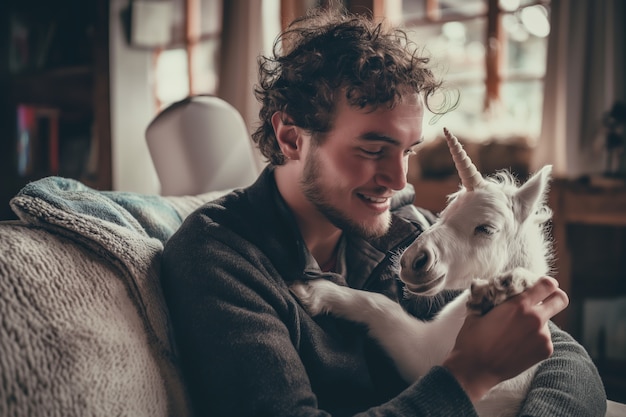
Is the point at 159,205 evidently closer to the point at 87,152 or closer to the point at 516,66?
the point at 516,66

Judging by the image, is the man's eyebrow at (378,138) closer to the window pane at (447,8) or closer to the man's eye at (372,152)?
the man's eye at (372,152)

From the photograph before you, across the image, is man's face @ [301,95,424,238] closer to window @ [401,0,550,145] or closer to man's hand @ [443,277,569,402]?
man's hand @ [443,277,569,402]

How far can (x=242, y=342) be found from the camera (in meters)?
0.87

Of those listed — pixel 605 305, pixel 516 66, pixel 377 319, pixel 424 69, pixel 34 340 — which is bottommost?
pixel 605 305

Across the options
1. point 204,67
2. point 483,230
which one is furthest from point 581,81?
point 204,67

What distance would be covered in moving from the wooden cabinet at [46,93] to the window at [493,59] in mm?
2811

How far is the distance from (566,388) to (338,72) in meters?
0.73

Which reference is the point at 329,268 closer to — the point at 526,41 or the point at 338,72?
the point at 338,72

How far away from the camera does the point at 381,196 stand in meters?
1.12

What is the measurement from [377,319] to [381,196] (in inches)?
10.0

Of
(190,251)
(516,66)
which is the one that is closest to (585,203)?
(516,66)

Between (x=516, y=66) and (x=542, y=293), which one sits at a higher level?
(x=516, y=66)

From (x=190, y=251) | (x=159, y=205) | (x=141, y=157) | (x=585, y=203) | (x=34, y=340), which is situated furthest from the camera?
(x=141, y=157)

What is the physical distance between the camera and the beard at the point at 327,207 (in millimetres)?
1125
